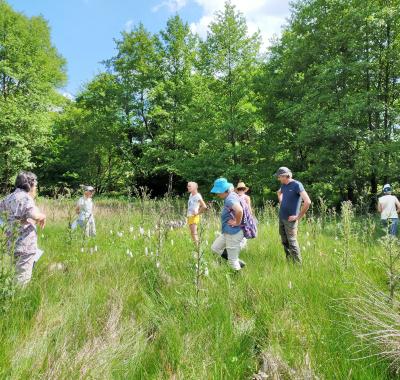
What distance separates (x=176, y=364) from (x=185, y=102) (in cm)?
2078

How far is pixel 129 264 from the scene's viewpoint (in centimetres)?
485

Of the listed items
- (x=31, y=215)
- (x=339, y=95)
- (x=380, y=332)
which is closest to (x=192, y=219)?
(x=31, y=215)

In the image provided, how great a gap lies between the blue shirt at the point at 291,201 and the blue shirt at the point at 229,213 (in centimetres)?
Answer: 113

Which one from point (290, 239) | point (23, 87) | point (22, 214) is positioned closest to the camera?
point (22, 214)

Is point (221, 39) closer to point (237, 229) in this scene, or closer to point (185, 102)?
point (185, 102)

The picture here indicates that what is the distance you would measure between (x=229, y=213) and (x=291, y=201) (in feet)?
4.19

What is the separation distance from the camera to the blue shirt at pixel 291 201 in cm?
529

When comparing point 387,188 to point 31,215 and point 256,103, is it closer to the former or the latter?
point 31,215

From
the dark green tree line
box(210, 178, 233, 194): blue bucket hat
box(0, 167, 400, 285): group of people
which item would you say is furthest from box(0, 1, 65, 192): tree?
box(210, 178, 233, 194): blue bucket hat

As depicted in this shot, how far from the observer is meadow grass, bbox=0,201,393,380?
2301 mm

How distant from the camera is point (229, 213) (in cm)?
468

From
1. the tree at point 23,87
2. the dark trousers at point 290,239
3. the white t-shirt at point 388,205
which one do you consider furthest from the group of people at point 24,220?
the tree at point 23,87

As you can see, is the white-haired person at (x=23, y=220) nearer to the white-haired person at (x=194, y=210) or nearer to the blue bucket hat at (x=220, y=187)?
the blue bucket hat at (x=220, y=187)

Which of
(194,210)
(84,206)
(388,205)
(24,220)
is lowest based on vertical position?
(388,205)
